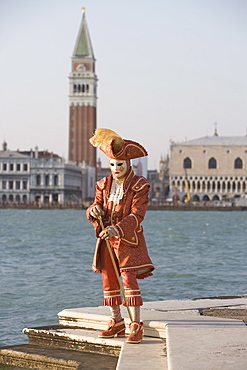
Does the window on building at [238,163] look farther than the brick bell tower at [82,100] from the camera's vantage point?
No

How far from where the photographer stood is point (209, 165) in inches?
3541

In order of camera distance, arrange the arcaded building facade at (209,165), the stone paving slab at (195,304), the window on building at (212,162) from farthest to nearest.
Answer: the window on building at (212,162) → the arcaded building facade at (209,165) → the stone paving slab at (195,304)

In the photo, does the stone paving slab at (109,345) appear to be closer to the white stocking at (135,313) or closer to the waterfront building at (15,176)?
the white stocking at (135,313)

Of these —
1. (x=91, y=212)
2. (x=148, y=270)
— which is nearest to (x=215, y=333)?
(x=148, y=270)

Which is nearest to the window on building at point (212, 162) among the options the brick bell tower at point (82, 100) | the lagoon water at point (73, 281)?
the brick bell tower at point (82, 100)

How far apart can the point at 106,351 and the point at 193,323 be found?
0.63m

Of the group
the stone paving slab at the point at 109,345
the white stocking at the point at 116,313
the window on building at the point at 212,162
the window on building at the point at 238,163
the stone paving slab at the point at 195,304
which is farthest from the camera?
the window on building at the point at 238,163

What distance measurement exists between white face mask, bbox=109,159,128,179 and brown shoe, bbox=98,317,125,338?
0.98 m

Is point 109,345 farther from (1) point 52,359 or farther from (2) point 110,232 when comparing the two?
(2) point 110,232

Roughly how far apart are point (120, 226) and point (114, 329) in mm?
708

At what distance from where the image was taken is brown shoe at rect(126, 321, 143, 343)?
4.98 m

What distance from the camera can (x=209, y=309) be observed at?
19.2 ft

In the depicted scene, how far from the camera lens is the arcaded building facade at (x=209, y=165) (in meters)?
89.1

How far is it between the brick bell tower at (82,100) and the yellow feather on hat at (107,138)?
86422 mm
